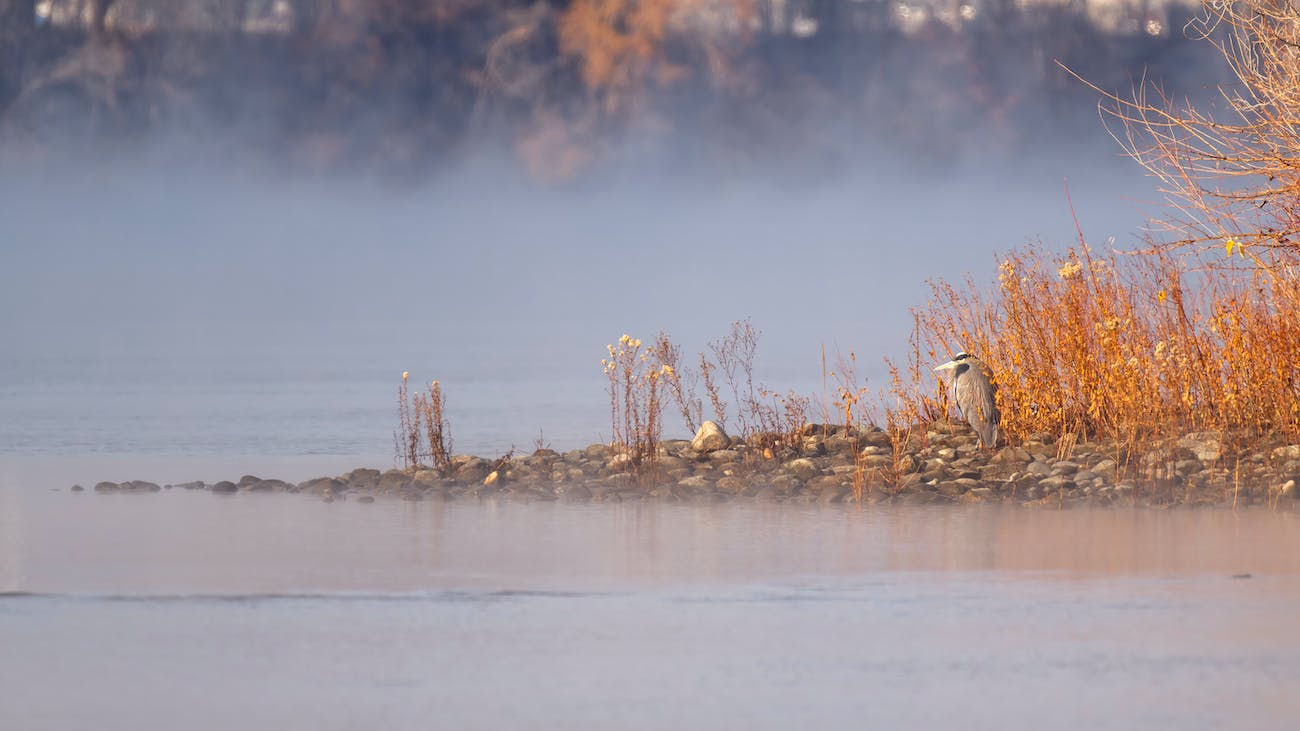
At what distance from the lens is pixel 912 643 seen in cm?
547

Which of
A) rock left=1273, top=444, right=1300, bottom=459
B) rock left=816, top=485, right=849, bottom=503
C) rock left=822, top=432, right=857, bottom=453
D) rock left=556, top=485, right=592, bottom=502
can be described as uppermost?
rock left=822, top=432, right=857, bottom=453

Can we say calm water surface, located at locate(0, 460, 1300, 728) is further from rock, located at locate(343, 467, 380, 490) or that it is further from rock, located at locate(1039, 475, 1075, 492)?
rock, located at locate(343, 467, 380, 490)

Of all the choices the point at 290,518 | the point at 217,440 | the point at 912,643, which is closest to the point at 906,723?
the point at 912,643

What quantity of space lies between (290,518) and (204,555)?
4.90 feet

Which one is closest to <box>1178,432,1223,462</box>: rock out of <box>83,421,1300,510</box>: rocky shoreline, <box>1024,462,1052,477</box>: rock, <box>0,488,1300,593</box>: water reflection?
Answer: <box>83,421,1300,510</box>: rocky shoreline

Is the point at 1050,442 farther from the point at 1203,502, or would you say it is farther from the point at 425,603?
the point at 425,603

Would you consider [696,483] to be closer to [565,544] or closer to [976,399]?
[976,399]

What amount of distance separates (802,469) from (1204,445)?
2.59 metres

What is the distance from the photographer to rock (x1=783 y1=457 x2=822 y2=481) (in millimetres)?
10281

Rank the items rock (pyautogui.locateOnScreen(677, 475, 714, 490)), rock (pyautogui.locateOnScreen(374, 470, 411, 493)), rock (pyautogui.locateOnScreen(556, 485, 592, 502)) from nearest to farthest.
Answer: rock (pyautogui.locateOnScreen(556, 485, 592, 502)), rock (pyautogui.locateOnScreen(677, 475, 714, 490)), rock (pyautogui.locateOnScreen(374, 470, 411, 493))

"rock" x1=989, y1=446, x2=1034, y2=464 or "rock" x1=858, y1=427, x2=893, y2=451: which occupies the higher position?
"rock" x1=858, y1=427, x2=893, y2=451

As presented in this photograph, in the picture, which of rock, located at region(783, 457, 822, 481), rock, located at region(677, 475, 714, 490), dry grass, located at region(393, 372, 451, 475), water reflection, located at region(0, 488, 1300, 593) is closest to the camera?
water reflection, located at region(0, 488, 1300, 593)

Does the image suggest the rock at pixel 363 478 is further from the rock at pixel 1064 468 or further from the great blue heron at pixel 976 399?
the rock at pixel 1064 468

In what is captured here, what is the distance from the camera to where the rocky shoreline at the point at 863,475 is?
376 inches
